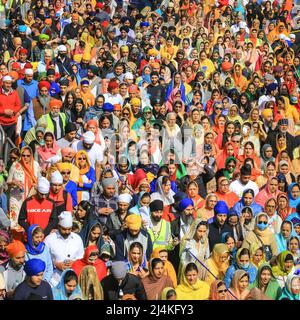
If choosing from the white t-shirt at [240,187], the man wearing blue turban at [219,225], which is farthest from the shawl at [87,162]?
the man wearing blue turban at [219,225]

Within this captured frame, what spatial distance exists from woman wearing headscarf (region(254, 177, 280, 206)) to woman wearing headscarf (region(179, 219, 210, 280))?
1676 millimetres

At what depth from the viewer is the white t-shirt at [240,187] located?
43.1ft

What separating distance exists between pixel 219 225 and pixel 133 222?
1142 millimetres

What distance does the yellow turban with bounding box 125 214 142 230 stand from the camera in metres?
10.9

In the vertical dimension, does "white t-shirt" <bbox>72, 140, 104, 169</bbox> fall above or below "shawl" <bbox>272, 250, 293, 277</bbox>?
above

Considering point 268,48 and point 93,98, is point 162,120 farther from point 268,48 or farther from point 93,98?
point 268,48

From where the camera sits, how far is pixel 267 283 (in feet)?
34.0

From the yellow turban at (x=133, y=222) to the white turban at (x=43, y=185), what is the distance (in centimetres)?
114

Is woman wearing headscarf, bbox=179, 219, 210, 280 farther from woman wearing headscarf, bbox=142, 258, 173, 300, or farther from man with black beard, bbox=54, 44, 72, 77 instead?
man with black beard, bbox=54, 44, 72, 77

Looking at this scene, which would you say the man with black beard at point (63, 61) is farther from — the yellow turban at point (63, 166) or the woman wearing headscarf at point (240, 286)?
the woman wearing headscarf at point (240, 286)

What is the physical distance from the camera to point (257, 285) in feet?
34.0

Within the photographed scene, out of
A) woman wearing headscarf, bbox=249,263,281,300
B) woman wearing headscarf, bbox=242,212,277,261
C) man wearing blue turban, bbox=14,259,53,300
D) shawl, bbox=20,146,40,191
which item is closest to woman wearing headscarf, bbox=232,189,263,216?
woman wearing headscarf, bbox=242,212,277,261

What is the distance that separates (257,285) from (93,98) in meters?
6.62
